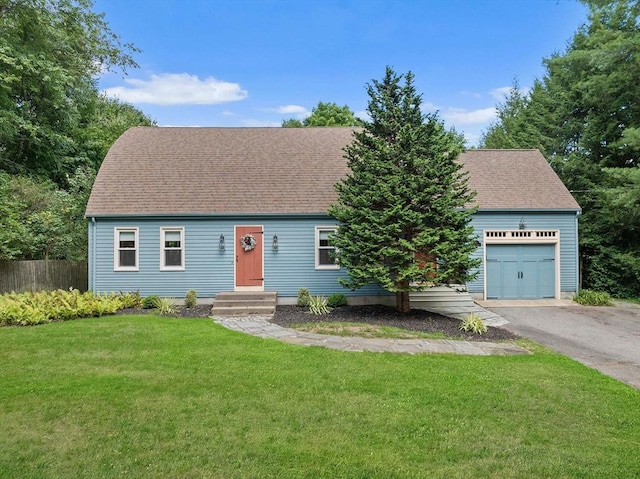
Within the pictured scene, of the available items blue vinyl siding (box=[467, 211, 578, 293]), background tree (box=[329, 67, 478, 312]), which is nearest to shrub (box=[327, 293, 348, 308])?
background tree (box=[329, 67, 478, 312])

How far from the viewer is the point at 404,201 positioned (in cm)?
887

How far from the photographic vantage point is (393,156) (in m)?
9.17

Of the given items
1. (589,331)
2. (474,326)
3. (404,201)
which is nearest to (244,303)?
(404,201)

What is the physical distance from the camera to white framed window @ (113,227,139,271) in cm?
1164

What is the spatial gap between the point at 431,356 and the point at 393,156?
5.04 meters

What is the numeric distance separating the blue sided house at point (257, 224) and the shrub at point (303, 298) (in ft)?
1.34

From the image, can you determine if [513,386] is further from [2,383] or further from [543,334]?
[2,383]

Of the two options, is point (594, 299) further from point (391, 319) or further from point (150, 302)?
point (150, 302)

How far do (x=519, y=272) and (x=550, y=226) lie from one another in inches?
75.4

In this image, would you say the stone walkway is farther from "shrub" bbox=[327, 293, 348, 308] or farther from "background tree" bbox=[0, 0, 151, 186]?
"background tree" bbox=[0, 0, 151, 186]

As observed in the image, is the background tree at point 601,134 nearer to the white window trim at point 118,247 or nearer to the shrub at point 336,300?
the shrub at point 336,300

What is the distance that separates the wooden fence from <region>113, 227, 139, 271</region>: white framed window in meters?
2.54

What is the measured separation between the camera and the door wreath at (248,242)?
11742 millimetres

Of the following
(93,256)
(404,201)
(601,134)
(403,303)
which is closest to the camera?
(404,201)
